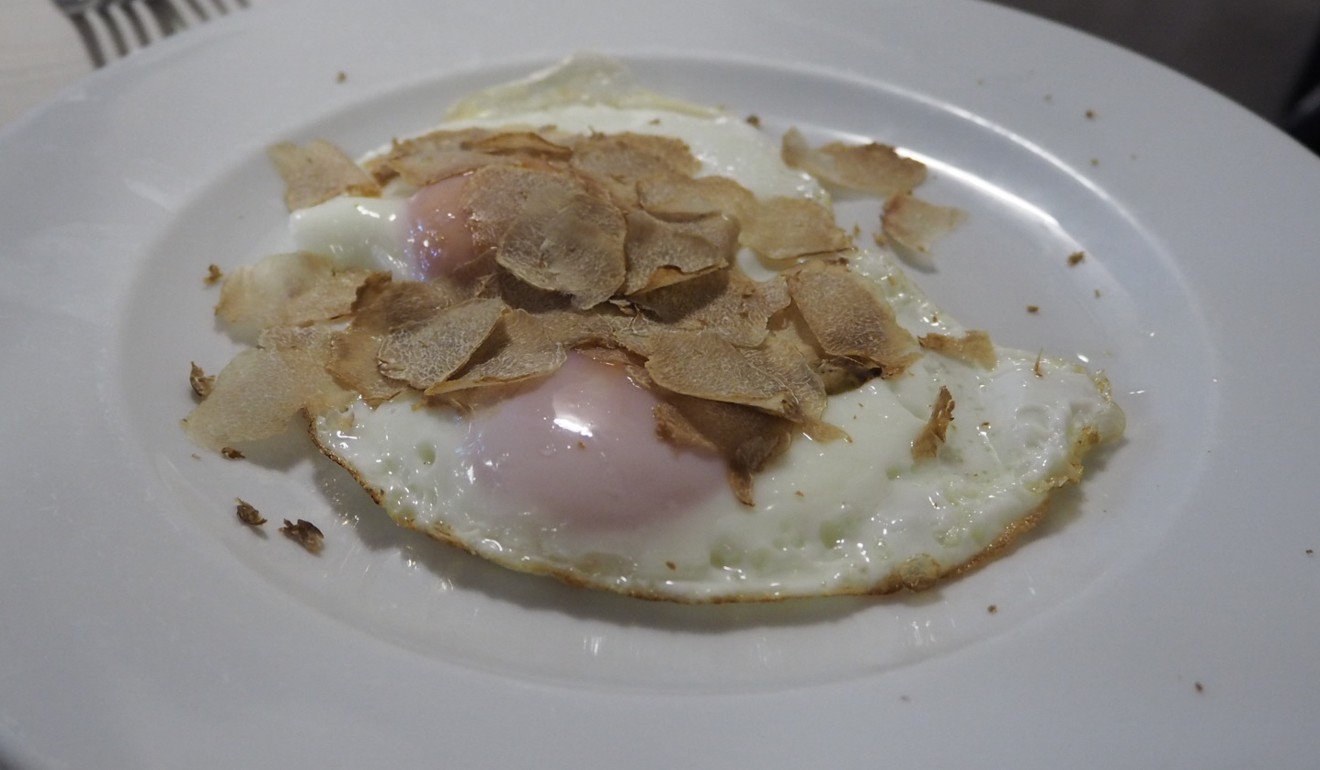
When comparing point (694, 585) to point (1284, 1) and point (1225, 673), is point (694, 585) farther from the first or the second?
point (1284, 1)

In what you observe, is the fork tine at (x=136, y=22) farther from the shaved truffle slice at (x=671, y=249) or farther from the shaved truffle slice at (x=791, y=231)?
the shaved truffle slice at (x=791, y=231)

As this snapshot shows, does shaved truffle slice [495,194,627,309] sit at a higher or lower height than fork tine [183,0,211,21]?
higher

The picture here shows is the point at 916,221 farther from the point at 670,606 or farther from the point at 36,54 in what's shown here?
the point at 36,54

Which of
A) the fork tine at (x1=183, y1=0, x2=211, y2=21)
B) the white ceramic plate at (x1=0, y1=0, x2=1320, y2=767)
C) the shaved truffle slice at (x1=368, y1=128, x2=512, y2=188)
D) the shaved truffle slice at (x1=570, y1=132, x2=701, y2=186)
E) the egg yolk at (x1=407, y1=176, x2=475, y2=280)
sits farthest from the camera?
the fork tine at (x1=183, y1=0, x2=211, y2=21)

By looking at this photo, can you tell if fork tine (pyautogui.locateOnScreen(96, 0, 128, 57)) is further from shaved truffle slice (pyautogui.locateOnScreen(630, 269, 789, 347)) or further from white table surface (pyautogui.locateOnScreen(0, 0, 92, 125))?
shaved truffle slice (pyautogui.locateOnScreen(630, 269, 789, 347))

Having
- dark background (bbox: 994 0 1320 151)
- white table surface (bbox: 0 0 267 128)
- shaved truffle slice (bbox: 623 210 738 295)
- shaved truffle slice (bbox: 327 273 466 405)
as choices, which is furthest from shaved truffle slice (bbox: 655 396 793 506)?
dark background (bbox: 994 0 1320 151)

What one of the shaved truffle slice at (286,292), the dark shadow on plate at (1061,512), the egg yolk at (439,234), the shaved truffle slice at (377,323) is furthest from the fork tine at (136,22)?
the dark shadow on plate at (1061,512)

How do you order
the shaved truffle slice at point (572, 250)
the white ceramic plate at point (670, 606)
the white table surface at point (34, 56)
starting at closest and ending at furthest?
the white ceramic plate at point (670, 606)
the shaved truffle slice at point (572, 250)
the white table surface at point (34, 56)
